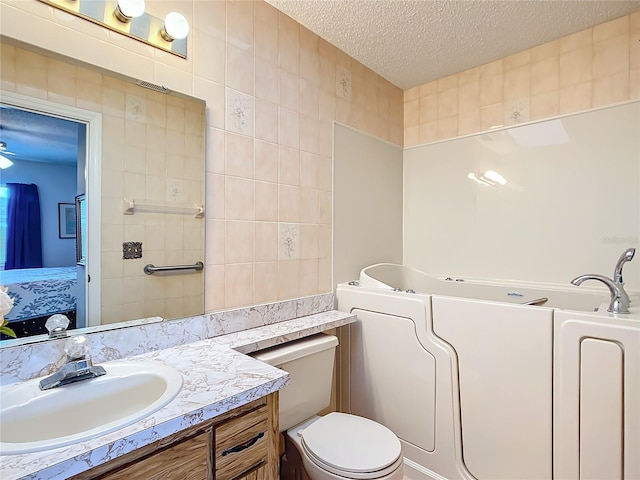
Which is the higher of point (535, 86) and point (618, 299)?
point (535, 86)

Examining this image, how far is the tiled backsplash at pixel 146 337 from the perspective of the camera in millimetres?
971

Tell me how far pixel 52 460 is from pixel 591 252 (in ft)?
7.80

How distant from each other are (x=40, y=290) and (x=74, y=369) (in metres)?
0.29

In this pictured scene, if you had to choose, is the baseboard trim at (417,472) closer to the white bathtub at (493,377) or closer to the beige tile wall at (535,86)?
the white bathtub at (493,377)

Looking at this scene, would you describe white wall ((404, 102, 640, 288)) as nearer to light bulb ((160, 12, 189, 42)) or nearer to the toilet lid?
the toilet lid

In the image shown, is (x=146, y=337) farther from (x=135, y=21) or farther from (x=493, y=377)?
(x=493, y=377)

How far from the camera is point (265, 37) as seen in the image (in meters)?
1.64

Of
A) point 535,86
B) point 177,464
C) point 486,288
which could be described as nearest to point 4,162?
point 177,464

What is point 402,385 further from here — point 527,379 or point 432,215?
point 432,215

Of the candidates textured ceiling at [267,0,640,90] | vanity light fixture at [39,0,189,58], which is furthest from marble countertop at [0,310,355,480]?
textured ceiling at [267,0,640,90]

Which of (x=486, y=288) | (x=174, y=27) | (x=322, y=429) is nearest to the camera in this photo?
(x=174, y=27)

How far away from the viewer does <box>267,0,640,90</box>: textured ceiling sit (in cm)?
167

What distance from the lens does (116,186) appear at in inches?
46.9

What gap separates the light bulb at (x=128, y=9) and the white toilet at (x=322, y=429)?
4.42 feet
